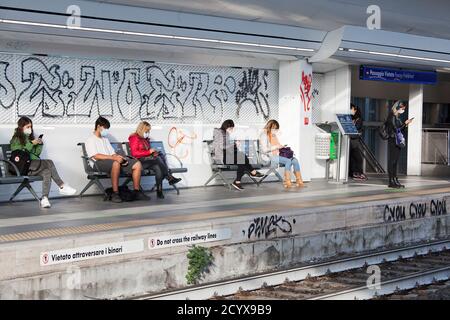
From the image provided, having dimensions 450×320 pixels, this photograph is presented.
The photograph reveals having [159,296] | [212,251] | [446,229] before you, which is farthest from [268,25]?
[159,296]

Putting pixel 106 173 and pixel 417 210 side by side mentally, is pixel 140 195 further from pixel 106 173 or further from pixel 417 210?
pixel 417 210

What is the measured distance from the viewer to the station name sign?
16844mm

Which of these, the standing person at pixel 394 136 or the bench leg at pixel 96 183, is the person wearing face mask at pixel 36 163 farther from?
the standing person at pixel 394 136

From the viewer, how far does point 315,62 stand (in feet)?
51.8

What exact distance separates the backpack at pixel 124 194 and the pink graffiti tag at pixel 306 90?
5018mm

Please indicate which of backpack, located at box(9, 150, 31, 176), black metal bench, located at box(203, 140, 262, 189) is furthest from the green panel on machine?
backpack, located at box(9, 150, 31, 176)

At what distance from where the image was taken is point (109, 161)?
464 inches

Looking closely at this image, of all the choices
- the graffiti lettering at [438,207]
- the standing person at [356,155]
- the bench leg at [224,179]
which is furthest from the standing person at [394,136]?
the bench leg at [224,179]

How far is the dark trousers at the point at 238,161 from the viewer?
46.7ft

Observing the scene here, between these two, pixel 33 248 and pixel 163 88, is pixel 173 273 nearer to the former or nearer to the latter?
pixel 33 248

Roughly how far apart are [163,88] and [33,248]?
672 cm

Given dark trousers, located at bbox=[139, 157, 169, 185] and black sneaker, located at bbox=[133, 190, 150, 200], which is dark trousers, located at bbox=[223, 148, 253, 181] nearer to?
dark trousers, located at bbox=[139, 157, 169, 185]

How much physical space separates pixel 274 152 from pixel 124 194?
152 inches

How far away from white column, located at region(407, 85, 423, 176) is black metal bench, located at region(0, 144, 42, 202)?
11.3 m
